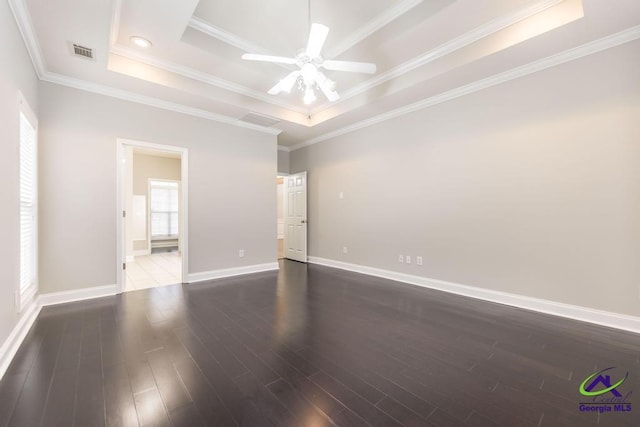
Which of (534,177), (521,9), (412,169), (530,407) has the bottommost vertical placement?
(530,407)

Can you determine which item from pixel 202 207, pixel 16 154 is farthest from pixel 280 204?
pixel 16 154

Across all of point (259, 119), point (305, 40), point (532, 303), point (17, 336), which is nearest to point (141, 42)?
point (305, 40)

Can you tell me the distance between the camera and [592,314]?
9.37ft

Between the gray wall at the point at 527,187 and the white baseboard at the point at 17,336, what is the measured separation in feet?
14.9

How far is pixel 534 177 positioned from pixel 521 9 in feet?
5.87

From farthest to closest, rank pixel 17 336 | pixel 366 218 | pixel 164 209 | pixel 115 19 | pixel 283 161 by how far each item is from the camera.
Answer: pixel 164 209 < pixel 283 161 < pixel 366 218 < pixel 115 19 < pixel 17 336

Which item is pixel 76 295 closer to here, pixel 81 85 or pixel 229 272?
pixel 229 272

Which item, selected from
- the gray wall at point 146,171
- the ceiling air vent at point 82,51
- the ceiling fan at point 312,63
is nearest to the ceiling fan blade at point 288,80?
the ceiling fan at point 312,63

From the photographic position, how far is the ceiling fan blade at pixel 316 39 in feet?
7.43

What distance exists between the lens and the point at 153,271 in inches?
215

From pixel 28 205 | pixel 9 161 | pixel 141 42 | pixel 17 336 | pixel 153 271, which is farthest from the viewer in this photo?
pixel 153 271

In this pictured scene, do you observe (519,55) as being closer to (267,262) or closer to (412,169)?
(412,169)

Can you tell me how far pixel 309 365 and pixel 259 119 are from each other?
417 cm

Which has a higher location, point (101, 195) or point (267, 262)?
point (101, 195)
